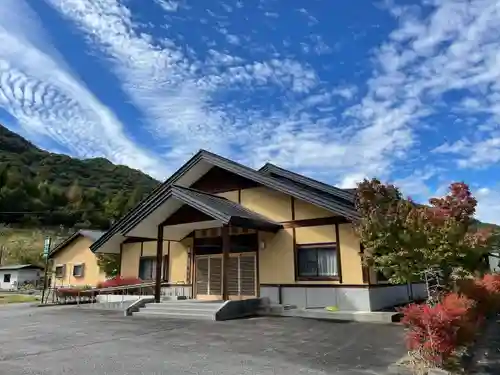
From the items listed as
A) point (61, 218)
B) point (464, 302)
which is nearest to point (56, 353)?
point (464, 302)

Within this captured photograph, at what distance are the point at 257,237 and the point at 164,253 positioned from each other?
540 cm

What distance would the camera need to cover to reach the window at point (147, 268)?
2022 centimetres

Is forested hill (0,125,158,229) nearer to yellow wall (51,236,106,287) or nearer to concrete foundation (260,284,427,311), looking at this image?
yellow wall (51,236,106,287)

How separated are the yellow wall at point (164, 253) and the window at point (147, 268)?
0.20m

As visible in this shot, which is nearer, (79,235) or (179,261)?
(179,261)

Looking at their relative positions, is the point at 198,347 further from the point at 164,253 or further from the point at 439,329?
the point at 164,253

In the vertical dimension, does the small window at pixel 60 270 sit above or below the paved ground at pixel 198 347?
above

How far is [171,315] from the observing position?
13.8m

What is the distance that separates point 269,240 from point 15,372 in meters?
→ 11.0

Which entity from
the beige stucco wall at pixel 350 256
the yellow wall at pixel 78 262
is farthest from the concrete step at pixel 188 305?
the yellow wall at pixel 78 262

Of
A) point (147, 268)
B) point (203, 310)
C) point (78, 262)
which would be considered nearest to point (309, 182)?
point (203, 310)

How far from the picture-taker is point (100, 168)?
332 ft

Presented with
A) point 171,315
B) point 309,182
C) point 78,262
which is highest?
point 309,182

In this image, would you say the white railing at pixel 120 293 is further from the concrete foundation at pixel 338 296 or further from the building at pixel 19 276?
the building at pixel 19 276
